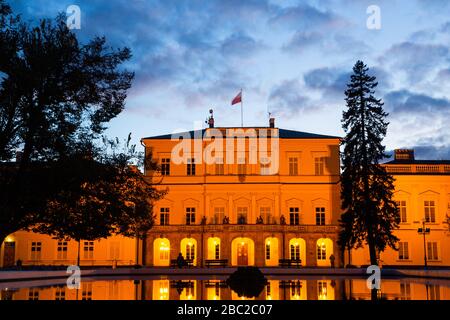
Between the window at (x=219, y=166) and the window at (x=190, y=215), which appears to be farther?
the window at (x=219, y=166)

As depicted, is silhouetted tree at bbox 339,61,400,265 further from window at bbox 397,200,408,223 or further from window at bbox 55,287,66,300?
window at bbox 55,287,66,300

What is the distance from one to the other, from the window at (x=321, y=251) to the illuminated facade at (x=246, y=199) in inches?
3.2

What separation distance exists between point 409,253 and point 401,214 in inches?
127

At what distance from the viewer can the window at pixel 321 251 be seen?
144ft

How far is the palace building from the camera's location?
4362cm

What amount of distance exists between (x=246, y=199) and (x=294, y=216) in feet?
14.0

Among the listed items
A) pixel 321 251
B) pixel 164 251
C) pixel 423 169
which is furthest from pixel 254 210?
pixel 423 169

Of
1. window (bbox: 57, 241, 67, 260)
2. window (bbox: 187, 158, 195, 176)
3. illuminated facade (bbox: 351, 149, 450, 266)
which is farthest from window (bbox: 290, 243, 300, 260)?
window (bbox: 57, 241, 67, 260)

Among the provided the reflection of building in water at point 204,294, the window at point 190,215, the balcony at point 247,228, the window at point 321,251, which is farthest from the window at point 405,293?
the window at point 190,215

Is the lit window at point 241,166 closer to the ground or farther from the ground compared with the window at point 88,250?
farther from the ground

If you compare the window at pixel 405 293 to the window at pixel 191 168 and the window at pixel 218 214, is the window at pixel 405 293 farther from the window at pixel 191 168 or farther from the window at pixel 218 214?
the window at pixel 191 168

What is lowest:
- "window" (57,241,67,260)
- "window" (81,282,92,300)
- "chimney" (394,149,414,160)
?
"window" (81,282,92,300)

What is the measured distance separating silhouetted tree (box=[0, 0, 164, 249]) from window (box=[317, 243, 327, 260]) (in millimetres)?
30555
